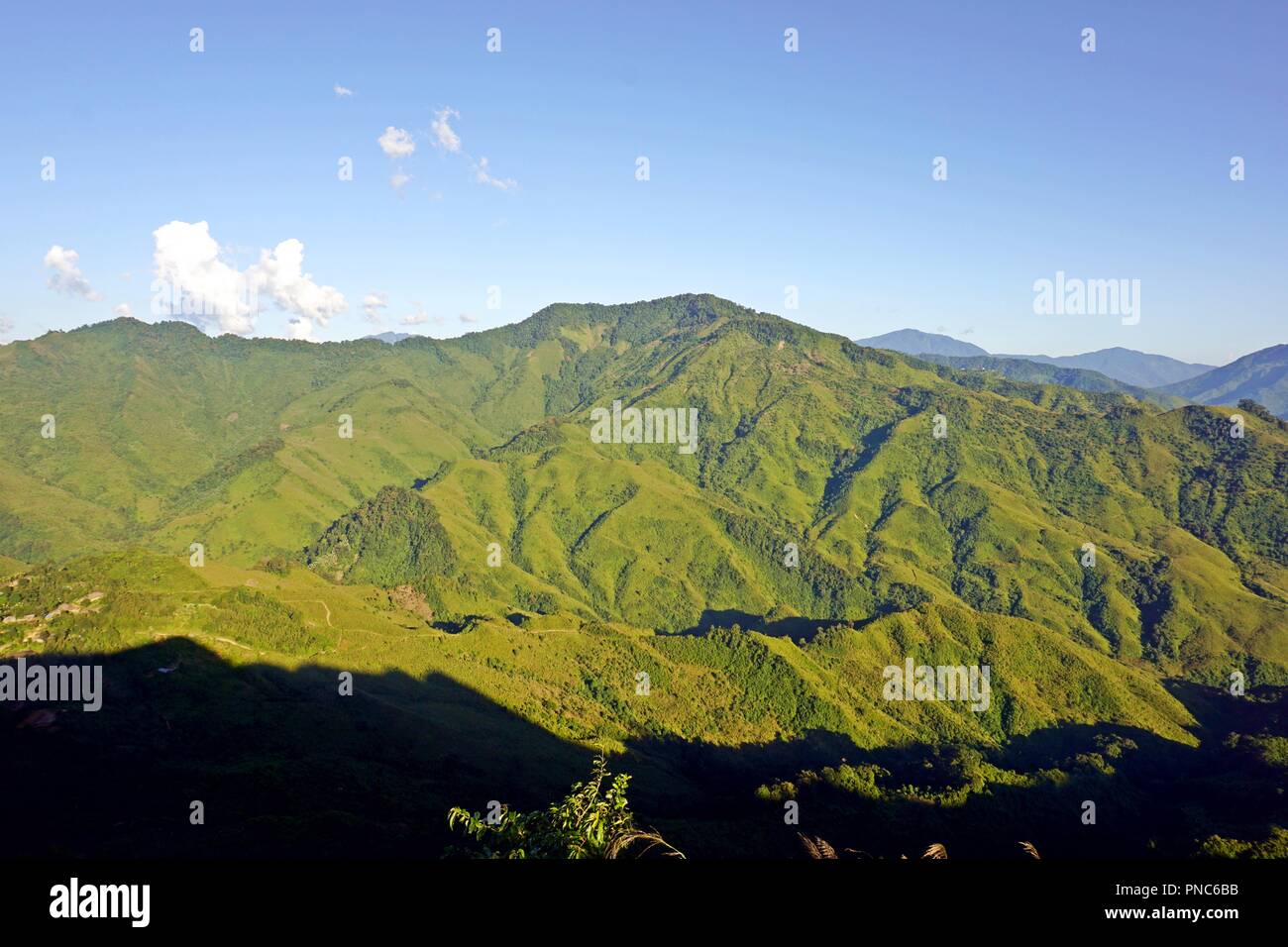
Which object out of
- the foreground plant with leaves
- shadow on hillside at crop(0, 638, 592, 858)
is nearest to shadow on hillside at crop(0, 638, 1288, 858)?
shadow on hillside at crop(0, 638, 592, 858)

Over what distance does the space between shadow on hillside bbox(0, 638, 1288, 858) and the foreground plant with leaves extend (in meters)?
74.9

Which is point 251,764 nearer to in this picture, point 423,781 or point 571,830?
point 423,781

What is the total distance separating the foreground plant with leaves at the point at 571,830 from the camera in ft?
52.8

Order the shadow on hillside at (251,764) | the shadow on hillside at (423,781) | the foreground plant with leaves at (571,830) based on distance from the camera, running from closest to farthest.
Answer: the foreground plant with leaves at (571,830)
the shadow on hillside at (251,764)
the shadow on hillside at (423,781)

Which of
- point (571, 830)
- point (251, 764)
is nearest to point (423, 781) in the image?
point (251, 764)

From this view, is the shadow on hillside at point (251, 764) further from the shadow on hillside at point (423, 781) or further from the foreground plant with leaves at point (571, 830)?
the foreground plant with leaves at point (571, 830)

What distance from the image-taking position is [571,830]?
1750 centimetres

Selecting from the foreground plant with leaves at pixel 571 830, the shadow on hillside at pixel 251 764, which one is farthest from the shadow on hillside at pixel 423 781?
the foreground plant with leaves at pixel 571 830

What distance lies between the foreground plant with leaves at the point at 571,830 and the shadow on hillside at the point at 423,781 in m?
74.9

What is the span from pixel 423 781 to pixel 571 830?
116 meters
